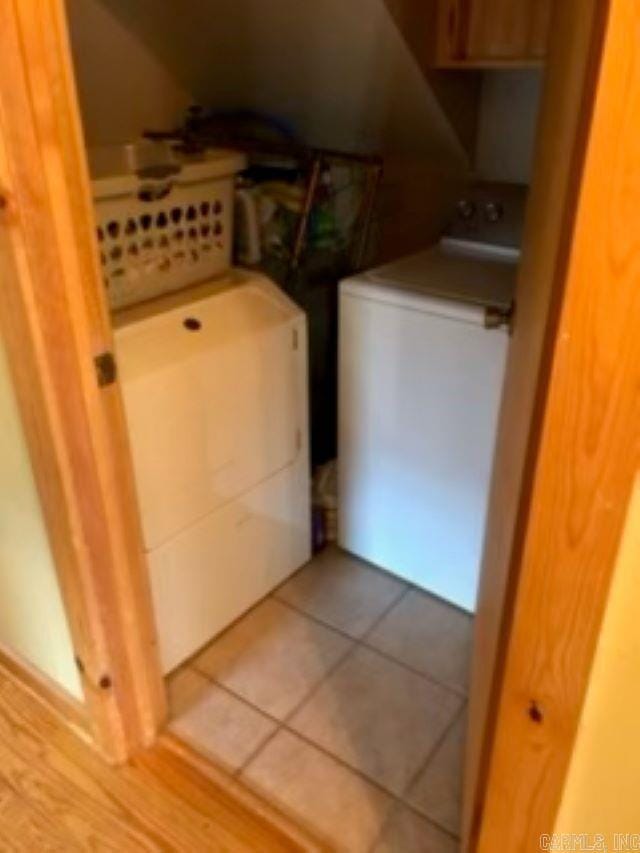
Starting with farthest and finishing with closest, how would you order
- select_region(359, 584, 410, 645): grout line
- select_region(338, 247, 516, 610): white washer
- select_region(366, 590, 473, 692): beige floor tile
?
select_region(359, 584, 410, 645): grout line → select_region(366, 590, 473, 692): beige floor tile → select_region(338, 247, 516, 610): white washer

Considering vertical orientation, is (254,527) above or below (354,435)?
below

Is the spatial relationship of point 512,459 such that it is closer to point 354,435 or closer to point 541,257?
point 541,257

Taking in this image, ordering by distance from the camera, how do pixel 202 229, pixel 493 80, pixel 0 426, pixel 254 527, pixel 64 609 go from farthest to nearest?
1. pixel 493 80
2. pixel 254 527
3. pixel 202 229
4. pixel 64 609
5. pixel 0 426

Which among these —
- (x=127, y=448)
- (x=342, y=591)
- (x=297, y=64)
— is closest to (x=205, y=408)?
(x=127, y=448)

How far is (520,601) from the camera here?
729mm

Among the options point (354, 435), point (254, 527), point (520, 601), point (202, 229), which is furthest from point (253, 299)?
point (520, 601)

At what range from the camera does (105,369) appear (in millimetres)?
1159

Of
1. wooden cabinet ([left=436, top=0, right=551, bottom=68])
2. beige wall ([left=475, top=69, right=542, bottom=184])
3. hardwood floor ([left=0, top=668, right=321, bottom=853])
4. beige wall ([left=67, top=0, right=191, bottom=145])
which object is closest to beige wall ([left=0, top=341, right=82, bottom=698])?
hardwood floor ([left=0, top=668, right=321, bottom=853])

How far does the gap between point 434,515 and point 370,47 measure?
125 cm

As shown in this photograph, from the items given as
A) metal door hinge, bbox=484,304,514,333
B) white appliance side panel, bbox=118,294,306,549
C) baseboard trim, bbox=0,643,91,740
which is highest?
metal door hinge, bbox=484,304,514,333

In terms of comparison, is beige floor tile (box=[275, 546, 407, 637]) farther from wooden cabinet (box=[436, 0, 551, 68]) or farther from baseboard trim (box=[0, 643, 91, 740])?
wooden cabinet (box=[436, 0, 551, 68])

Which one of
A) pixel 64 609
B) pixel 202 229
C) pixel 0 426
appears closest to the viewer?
pixel 0 426

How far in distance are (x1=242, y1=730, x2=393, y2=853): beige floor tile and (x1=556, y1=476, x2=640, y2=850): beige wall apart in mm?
660

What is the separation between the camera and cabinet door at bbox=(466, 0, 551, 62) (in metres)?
1.60
